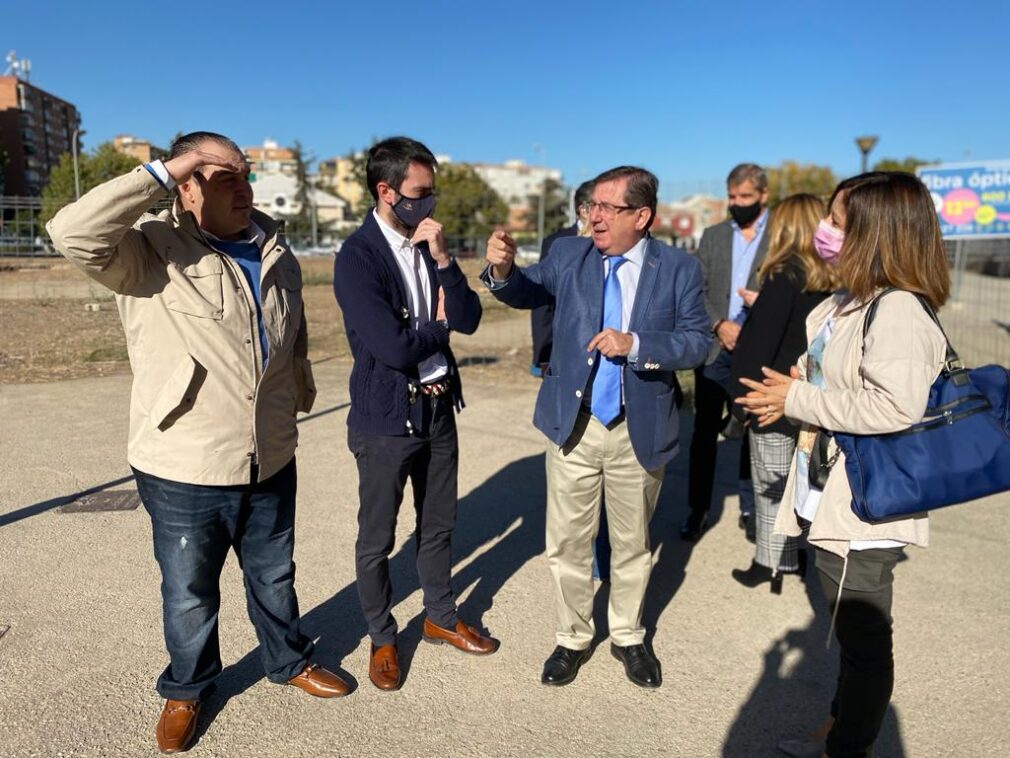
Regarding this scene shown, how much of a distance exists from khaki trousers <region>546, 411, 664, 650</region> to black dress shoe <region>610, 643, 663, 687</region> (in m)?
0.04

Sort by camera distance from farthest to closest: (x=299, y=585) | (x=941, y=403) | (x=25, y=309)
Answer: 1. (x=25, y=309)
2. (x=299, y=585)
3. (x=941, y=403)

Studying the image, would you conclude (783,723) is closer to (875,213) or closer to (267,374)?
(875,213)

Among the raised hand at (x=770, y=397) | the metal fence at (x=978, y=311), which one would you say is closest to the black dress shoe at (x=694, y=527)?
the raised hand at (x=770, y=397)

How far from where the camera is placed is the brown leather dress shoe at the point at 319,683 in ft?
9.83

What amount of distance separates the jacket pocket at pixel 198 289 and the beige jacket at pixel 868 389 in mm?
1969

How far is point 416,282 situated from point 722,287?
243 cm

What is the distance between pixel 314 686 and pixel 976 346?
1302 cm

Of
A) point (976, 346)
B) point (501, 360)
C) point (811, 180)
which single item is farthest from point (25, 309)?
point (811, 180)

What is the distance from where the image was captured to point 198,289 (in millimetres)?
2514

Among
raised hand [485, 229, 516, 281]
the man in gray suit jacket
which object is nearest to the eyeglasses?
raised hand [485, 229, 516, 281]

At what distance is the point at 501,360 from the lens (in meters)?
10.7

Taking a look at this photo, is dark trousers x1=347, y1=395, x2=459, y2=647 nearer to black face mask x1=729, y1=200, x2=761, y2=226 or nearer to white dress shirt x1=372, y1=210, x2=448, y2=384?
white dress shirt x1=372, y1=210, x2=448, y2=384

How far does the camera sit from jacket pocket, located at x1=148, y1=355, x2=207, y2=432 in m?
2.47

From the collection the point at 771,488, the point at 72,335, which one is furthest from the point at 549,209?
the point at 771,488
